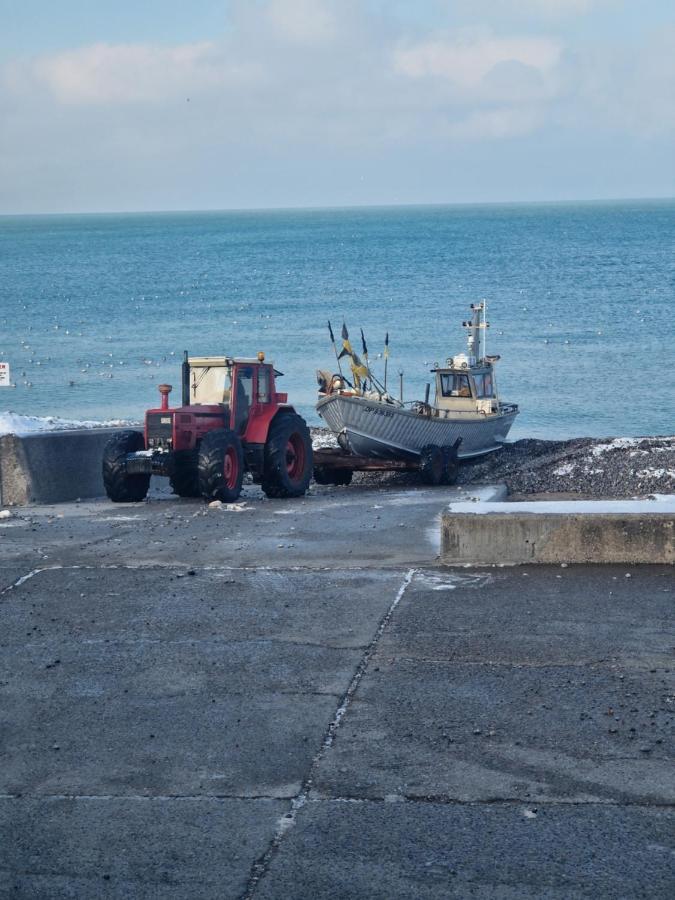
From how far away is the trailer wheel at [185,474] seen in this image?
1521cm

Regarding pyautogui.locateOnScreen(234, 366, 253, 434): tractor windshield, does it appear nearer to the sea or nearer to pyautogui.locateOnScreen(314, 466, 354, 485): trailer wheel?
pyautogui.locateOnScreen(314, 466, 354, 485): trailer wheel

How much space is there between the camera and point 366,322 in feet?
194

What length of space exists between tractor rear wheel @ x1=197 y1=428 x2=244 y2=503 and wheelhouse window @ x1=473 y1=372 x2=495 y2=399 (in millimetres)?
8600

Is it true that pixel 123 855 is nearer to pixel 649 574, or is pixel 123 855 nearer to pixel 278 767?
pixel 278 767

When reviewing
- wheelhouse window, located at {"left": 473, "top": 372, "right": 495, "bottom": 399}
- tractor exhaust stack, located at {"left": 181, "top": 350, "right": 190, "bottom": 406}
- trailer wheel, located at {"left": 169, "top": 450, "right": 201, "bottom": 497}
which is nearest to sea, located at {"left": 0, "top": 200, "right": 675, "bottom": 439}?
wheelhouse window, located at {"left": 473, "top": 372, "right": 495, "bottom": 399}

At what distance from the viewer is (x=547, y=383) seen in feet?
127

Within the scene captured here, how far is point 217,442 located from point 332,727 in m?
8.21

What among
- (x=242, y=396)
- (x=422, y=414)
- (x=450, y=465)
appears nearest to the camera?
(x=242, y=396)

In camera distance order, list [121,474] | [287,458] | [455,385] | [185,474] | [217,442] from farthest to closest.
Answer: [455,385] → [287,458] → [185,474] → [121,474] → [217,442]

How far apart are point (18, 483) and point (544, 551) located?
7324mm

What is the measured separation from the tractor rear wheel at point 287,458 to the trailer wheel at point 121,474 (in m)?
1.53

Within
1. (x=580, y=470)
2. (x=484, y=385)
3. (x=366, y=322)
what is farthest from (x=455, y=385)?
(x=366, y=322)

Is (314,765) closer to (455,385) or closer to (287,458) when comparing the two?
(287,458)

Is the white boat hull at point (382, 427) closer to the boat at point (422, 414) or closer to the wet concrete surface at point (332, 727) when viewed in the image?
the boat at point (422, 414)
